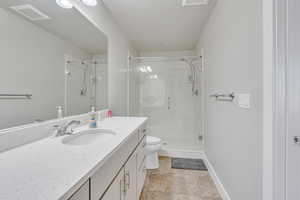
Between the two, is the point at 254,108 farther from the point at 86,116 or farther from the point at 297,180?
the point at 86,116

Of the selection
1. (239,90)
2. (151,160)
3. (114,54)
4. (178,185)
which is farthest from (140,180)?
(114,54)

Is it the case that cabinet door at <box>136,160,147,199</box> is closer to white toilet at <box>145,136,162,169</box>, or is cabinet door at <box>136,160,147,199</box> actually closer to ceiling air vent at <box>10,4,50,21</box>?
white toilet at <box>145,136,162,169</box>

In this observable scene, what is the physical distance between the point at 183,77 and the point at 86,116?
243 cm

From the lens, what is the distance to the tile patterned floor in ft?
5.33

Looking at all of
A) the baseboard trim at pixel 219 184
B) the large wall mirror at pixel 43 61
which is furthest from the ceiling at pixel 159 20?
the baseboard trim at pixel 219 184

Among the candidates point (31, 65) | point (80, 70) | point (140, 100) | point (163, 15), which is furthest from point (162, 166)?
point (163, 15)

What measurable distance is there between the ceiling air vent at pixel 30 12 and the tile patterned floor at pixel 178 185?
1.88 meters

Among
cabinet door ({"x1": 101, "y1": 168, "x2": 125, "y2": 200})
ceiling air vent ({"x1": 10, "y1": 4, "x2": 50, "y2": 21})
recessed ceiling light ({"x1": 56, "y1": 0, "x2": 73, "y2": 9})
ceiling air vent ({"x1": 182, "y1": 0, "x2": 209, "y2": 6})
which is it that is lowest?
cabinet door ({"x1": 101, "y1": 168, "x2": 125, "y2": 200})

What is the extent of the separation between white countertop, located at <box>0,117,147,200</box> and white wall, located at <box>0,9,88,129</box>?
0.22 meters

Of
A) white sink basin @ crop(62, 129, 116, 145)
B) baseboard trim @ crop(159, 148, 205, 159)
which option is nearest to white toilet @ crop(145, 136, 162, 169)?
baseboard trim @ crop(159, 148, 205, 159)

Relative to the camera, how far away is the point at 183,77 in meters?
3.32

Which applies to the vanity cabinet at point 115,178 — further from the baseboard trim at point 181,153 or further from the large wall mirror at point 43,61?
the baseboard trim at point 181,153

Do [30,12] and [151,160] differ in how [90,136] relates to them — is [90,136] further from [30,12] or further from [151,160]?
[151,160]

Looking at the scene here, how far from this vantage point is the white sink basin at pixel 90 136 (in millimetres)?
1108
